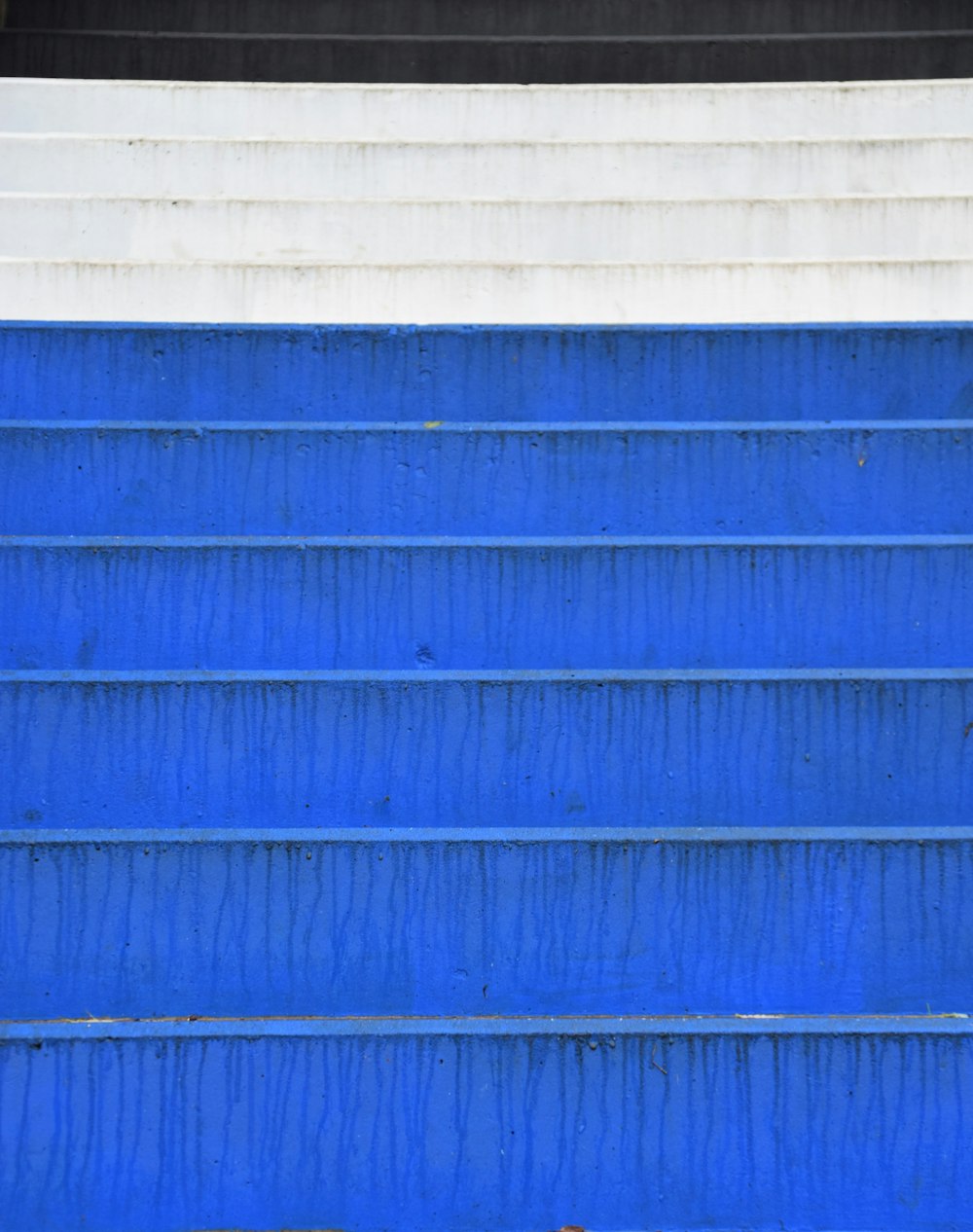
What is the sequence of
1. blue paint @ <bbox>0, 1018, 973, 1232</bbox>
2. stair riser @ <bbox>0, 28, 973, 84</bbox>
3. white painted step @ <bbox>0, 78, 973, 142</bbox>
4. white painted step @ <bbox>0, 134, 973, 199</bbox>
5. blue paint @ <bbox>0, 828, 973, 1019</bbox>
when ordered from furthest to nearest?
stair riser @ <bbox>0, 28, 973, 84</bbox> < white painted step @ <bbox>0, 78, 973, 142</bbox> < white painted step @ <bbox>0, 134, 973, 199</bbox> < blue paint @ <bbox>0, 828, 973, 1019</bbox> < blue paint @ <bbox>0, 1018, 973, 1232</bbox>

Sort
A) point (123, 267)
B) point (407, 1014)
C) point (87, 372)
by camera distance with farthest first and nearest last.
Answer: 1. point (123, 267)
2. point (87, 372)
3. point (407, 1014)

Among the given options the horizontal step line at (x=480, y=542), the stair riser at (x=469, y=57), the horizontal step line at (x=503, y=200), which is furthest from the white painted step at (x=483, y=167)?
the horizontal step line at (x=480, y=542)

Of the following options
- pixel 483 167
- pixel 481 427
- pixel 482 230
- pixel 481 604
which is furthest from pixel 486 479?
pixel 483 167

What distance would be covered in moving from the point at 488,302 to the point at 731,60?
2609 millimetres

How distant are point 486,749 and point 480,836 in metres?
0.25

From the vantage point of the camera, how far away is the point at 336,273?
148 inches

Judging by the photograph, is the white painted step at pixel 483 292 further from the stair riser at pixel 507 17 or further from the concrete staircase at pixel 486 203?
the stair riser at pixel 507 17

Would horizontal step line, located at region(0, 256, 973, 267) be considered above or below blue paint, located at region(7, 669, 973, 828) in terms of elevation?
above

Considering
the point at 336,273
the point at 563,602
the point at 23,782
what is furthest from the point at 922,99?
the point at 23,782

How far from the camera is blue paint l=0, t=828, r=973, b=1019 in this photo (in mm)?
2568

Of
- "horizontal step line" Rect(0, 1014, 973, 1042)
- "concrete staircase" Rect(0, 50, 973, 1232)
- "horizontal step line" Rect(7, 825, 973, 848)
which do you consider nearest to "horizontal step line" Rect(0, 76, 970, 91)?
"concrete staircase" Rect(0, 50, 973, 1232)

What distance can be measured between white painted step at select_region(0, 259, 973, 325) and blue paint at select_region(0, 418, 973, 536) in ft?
2.26

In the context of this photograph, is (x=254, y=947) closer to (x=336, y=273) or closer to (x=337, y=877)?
(x=337, y=877)

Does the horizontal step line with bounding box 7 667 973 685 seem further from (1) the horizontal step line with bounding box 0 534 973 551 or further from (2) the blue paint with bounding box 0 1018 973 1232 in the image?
(2) the blue paint with bounding box 0 1018 973 1232
